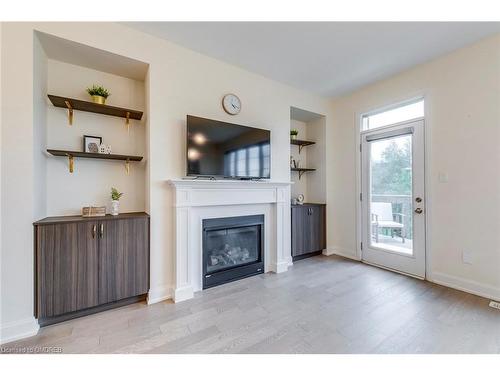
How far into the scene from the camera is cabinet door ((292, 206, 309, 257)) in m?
3.40

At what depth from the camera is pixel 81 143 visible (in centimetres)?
229

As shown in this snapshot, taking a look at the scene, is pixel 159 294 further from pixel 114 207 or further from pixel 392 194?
pixel 392 194

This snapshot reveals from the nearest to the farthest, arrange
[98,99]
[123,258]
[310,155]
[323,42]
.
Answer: [123,258], [98,99], [323,42], [310,155]

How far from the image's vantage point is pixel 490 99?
226 cm

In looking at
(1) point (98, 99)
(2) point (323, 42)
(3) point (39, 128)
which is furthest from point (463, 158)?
(3) point (39, 128)

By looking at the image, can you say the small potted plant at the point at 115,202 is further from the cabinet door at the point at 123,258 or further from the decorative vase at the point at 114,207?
the cabinet door at the point at 123,258

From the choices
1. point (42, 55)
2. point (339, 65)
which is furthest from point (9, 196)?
point (339, 65)

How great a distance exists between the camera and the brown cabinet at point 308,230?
3.42 metres

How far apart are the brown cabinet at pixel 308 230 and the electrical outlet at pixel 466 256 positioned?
174 cm

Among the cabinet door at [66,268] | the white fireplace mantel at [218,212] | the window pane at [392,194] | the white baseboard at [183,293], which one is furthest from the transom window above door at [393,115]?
the cabinet door at [66,268]

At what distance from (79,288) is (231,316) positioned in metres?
1.35

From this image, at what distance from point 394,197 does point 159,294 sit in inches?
127

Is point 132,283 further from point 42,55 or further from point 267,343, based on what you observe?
point 42,55

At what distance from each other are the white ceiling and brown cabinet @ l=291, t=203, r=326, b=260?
202 cm
